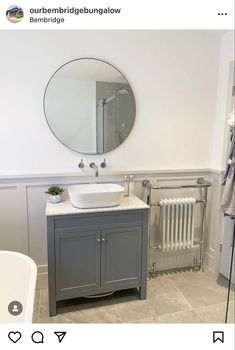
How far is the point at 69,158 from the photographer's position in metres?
1.98

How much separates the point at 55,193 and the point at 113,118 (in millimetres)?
710

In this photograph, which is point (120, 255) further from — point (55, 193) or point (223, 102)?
point (223, 102)

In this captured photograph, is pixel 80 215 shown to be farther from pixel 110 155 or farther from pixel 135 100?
pixel 135 100

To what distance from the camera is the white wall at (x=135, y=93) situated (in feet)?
5.93

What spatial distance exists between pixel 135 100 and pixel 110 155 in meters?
0.46

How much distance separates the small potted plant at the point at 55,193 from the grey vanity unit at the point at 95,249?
0.04 meters

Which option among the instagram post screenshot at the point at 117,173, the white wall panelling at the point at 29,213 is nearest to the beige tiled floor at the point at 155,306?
the instagram post screenshot at the point at 117,173

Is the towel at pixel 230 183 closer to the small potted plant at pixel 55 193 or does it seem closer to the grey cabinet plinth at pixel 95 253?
the grey cabinet plinth at pixel 95 253

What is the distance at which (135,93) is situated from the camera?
203cm
